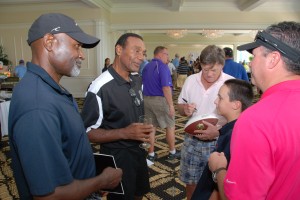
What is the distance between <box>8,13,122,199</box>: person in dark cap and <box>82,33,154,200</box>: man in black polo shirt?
0.48 metres

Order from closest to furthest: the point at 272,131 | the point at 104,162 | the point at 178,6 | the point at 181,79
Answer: the point at 272,131 → the point at 104,162 → the point at 178,6 → the point at 181,79

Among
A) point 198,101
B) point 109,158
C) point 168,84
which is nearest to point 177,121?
point 168,84

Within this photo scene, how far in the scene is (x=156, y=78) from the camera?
3.79m

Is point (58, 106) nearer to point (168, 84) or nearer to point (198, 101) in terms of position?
point (198, 101)

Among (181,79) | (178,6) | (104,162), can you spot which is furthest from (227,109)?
(181,79)

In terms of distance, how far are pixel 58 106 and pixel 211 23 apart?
8.88m

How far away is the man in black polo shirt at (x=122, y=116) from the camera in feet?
5.55

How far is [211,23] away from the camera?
9000 millimetres

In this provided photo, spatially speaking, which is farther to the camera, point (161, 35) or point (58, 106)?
point (161, 35)

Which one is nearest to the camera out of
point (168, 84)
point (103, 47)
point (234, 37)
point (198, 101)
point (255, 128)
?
point (255, 128)

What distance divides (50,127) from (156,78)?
2.96 metres

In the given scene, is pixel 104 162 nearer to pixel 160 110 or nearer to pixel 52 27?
pixel 52 27

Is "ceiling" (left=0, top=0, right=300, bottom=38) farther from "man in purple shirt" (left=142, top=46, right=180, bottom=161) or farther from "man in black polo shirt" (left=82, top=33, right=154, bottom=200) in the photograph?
"man in black polo shirt" (left=82, top=33, right=154, bottom=200)

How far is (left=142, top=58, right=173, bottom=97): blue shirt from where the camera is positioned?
3754 mm
